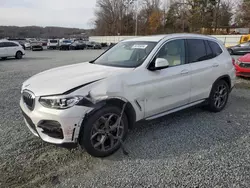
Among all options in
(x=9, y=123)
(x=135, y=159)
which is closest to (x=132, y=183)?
(x=135, y=159)

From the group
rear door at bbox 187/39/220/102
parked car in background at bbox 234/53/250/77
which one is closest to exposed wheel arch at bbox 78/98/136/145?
rear door at bbox 187/39/220/102

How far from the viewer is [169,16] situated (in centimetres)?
5778

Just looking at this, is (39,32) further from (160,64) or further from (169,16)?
(160,64)

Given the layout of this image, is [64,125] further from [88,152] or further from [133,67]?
[133,67]

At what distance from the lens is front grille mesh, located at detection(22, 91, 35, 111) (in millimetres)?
2848

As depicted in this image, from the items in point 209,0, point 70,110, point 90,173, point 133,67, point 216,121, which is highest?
point 209,0

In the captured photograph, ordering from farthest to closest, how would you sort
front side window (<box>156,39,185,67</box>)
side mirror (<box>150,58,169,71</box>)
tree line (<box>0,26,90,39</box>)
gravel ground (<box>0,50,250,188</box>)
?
tree line (<box>0,26,90,39</box>) < front side window (<box>156,39,185,67</box>) < side mirror (<box>150,58,169,71</box>) < gravel ground (<box>0,50,250,188</box>)

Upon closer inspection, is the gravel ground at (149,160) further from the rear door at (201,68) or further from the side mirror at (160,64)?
the side mirror at (160,64)

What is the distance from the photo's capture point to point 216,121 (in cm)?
425

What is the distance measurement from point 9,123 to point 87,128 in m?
2.19

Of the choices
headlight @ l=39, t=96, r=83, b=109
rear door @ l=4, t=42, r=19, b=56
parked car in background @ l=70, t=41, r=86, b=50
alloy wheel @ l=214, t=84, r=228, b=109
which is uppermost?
parked car in background @ l=70, t=41, r=86, b=50

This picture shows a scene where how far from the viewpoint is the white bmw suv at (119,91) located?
2705 mm

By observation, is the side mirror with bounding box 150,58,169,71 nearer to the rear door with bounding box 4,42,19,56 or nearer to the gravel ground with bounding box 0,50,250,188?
the gravel ground with bounding box 0,50,250,188

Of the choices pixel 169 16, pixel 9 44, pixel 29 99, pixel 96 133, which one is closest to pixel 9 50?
pixel 9 44
